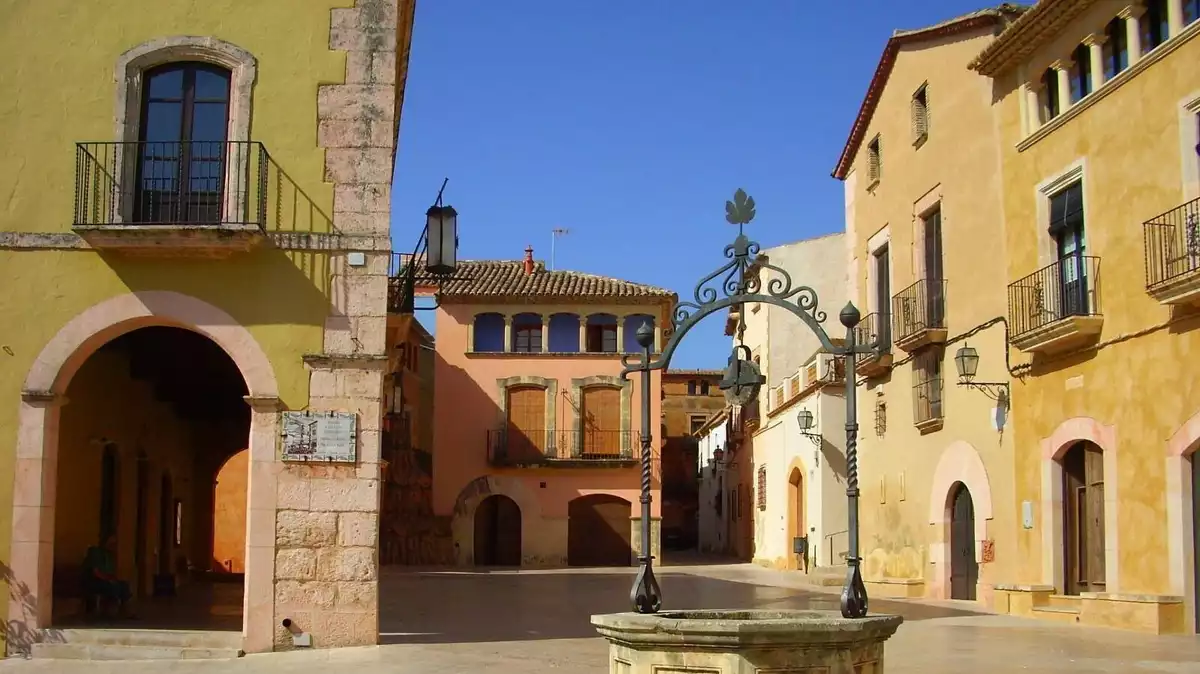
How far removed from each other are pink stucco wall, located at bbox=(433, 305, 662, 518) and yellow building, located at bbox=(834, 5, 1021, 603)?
11909mm

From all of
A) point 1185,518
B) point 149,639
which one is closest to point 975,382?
point 1185,518

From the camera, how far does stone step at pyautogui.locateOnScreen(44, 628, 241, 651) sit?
12.7 m

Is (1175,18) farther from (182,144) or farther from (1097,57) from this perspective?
(182,144)

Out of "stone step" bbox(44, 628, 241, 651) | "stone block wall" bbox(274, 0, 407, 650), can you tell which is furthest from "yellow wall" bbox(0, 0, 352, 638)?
"stone step" bbox(44, 628, 241, 651)

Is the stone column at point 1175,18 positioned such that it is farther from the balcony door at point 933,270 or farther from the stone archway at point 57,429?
the stone archway at point 57,429

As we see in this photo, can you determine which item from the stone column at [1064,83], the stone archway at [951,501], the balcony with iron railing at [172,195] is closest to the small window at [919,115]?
the stone column at [1064,83]

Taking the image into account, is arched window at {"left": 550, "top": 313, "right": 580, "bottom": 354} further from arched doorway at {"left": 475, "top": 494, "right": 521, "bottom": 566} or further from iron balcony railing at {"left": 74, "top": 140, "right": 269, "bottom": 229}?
iron balcony railing at {"left": 74, "top": 140, "right": 269, "bottom": 229}

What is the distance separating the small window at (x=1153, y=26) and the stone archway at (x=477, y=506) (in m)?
24.1

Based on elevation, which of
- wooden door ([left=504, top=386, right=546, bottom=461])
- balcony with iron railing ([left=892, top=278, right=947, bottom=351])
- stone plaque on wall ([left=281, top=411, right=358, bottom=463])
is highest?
balcony with iron railing ([left=892, top=278, right=947, bottom=351])

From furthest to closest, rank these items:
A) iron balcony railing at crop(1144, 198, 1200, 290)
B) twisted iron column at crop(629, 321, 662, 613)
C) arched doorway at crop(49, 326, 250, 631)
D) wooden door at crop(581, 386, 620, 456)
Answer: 1. wooden door at crop(581, 386, 620, 456)
2. arched doorway at crop(49, 326, 250, 631)
3. iron balcony railing at crop(1144, 198, 1200, 290)
4. twisted iron column at crop(629, 321, 662, 613)

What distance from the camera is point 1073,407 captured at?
55.1ft

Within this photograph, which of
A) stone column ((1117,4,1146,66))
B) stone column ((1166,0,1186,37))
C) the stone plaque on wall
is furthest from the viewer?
stone column ((1117,4,1146,66))

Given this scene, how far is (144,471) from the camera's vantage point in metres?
19.4

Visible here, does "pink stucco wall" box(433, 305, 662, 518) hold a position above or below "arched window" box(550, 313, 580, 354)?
below
